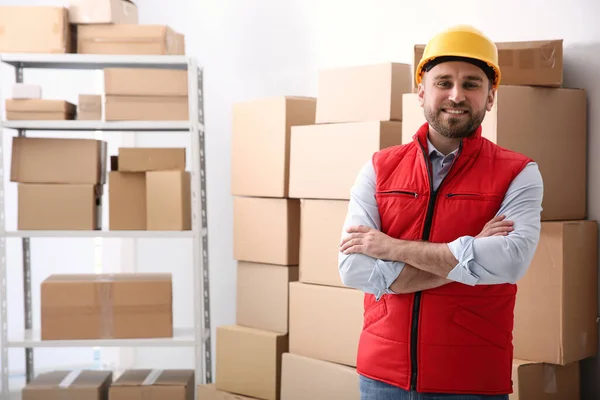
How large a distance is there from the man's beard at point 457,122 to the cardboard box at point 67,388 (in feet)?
6.29

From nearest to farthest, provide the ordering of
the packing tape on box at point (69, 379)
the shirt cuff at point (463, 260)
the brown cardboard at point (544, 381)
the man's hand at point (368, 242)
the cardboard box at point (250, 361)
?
the shirt cuff at point (463, 260)
the man's hand at point (368, 242)
the brown cardboard at point (544, 381)
the cardboard box at point (250, 361)
the packing tape on box at point (69, 379)

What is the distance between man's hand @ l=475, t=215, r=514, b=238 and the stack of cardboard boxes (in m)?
0.69

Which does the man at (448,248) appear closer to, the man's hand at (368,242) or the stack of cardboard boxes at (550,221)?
the man's hand at (368,242)

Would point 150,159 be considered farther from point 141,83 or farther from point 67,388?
point 67,388

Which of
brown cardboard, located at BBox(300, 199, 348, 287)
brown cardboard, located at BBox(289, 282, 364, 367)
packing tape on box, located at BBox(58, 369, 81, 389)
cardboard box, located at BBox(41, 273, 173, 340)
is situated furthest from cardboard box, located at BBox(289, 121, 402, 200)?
packing tape on box, located at BBox(58, 369, 81, 389)

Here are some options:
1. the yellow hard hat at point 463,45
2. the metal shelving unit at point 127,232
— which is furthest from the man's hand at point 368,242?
the metal shelving unit at point 127,232

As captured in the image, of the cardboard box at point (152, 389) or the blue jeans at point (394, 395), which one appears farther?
the cardboard box at point (152, 389)

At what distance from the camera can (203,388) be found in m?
3.04

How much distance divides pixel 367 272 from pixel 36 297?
2.74 m

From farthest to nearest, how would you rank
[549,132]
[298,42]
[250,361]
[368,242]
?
[298,42]
[250,361]
[549,132]
[368,242]

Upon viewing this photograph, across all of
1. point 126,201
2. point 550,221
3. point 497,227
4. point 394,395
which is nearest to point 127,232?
point 126,201

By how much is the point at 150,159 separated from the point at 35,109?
461 mm

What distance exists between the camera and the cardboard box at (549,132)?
2225 millimetres

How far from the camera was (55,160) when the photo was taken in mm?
3016
